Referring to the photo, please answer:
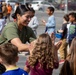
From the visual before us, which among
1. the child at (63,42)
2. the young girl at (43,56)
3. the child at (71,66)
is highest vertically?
the child at (71,66)

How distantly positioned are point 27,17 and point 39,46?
0.51 meters

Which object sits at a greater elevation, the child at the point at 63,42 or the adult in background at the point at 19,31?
the adult in background at the point at 19,31

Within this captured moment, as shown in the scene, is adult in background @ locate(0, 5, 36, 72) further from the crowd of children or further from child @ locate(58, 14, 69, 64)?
child @ locate(58, 14, 69, 64)

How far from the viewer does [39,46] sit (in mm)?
5656

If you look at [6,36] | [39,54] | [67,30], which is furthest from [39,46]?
[67,30]

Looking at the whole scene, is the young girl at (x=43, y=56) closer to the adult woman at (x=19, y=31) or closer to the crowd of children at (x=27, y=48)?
the crowd of children at (x=27, y=48)

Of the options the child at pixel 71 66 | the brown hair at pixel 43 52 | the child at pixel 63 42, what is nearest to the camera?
the child at pixel 71 66

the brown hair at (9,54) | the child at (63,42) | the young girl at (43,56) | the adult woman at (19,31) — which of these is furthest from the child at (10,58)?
the child at (63,42)

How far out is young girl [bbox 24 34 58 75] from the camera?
565 cm

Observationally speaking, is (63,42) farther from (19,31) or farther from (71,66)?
(71,66)

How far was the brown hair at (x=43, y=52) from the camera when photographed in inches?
222

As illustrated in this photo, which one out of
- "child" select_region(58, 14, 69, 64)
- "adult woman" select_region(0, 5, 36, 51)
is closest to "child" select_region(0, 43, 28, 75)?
"adult woman" select_region(0, 5, 36, 51)

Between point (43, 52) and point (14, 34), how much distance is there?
0.48 metres

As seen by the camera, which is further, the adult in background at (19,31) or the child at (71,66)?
the adult in background at (19,31)
